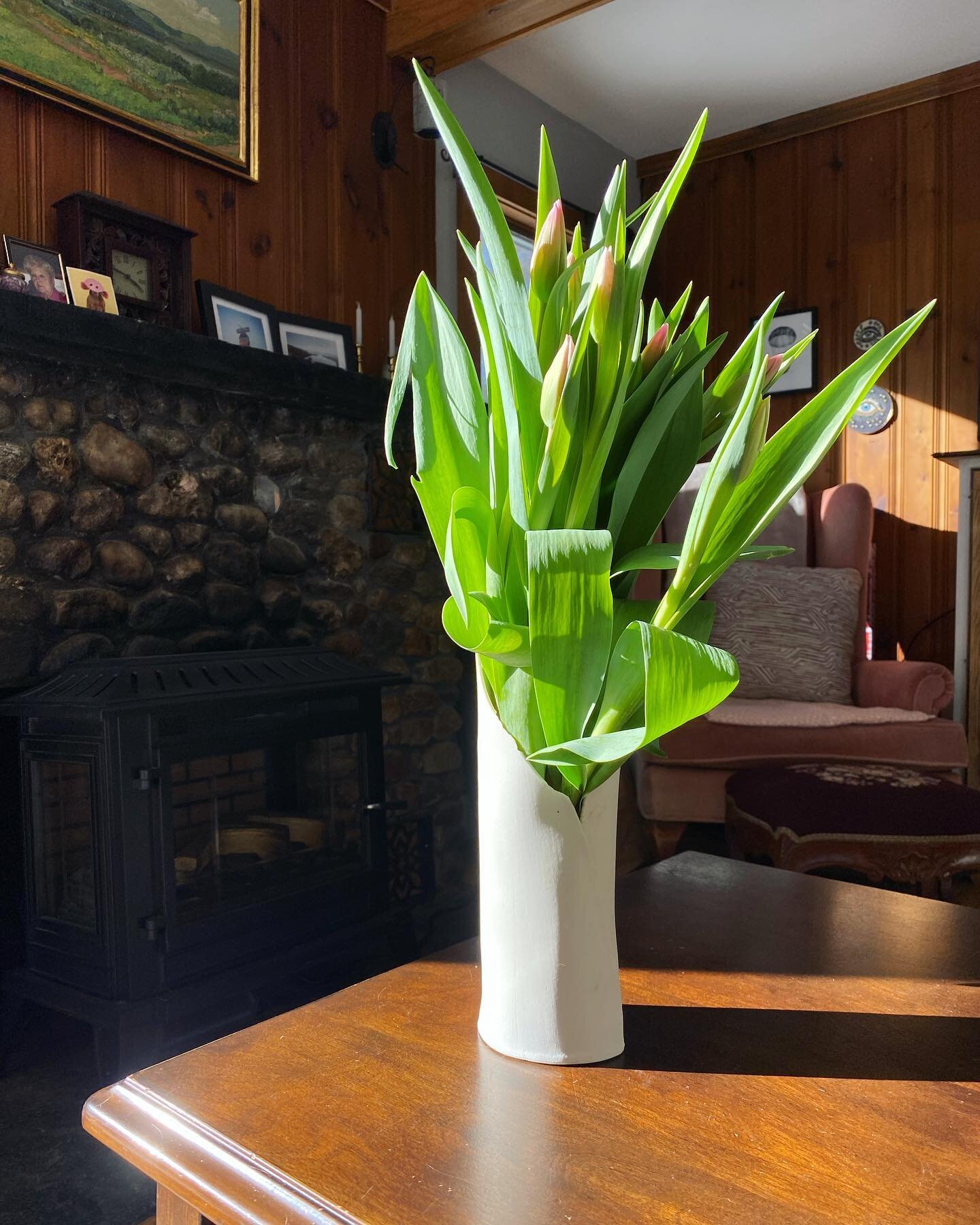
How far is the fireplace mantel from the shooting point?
1.73 meters

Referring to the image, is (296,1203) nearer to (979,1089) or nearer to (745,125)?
(979,1089)

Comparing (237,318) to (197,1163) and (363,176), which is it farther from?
(197,1163)

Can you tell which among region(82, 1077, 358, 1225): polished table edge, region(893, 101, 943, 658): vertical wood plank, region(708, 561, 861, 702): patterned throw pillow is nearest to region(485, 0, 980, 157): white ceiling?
region(893, 101, 943, 658): vertical wood plank

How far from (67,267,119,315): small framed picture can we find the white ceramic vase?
1.57m

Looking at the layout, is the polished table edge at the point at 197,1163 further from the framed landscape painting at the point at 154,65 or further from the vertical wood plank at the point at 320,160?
the vertical wood plank at the point at 320,160

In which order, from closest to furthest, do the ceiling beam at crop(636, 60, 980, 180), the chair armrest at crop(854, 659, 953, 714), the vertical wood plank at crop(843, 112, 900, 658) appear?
the chair armrest at crop(854, 659, 953, 714) < the ceiling beam at crop(636, 60, 980, 180) < the vertical wood plank at crop(843, 112, 900, 658)

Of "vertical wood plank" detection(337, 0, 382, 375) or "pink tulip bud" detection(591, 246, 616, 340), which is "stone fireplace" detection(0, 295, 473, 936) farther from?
"pink tulip bud" detection(591, 246, 616, 340)

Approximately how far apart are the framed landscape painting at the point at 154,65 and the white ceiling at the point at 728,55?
111 cm

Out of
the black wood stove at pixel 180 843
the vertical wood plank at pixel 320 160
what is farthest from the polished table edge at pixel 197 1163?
the vertical wood plank at pixel 320 160

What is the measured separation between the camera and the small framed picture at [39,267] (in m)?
1.84

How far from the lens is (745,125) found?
3.90m

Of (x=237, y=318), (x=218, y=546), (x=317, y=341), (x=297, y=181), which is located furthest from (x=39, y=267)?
(x=297, y=181)

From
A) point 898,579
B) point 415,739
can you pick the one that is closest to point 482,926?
point 415,739

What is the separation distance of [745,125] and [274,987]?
3.62 m
